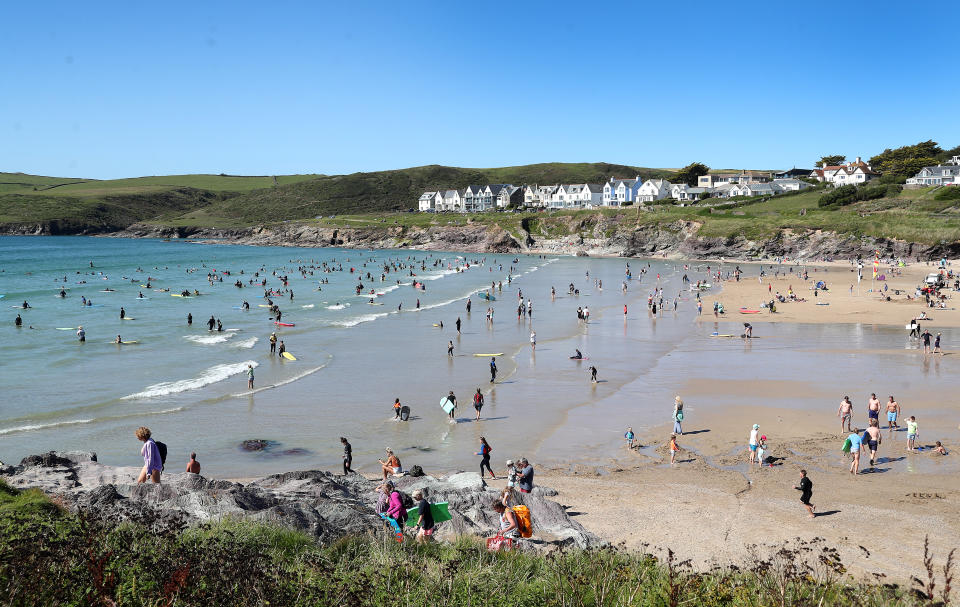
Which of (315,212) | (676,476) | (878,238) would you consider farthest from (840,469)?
(315,212)

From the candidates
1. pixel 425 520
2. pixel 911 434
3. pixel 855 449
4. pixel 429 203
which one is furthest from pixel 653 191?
pixel 425 520

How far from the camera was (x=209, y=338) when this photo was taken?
37.7 meters

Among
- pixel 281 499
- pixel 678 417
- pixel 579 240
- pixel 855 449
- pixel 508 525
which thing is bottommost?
pixel 678 417

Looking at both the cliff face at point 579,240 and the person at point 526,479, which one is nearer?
the person at point 526,479

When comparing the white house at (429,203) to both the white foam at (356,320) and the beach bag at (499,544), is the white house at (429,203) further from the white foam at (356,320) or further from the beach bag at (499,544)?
the beach bag at (499,544)

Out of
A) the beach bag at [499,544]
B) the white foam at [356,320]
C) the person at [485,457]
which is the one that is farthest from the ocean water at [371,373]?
the beach bag at [499,544]

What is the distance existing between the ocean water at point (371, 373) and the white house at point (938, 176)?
77558mm

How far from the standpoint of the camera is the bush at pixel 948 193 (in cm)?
8938

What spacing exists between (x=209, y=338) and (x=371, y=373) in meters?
14.2

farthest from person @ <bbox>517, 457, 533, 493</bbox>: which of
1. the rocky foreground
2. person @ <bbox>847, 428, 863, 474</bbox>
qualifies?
person @ <bbox>847, 428, 863, 474</bbox>

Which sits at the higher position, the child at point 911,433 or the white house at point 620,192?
the white house at point 620,192

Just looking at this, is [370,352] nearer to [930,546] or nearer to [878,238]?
[930,546]

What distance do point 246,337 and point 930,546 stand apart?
1375 inches

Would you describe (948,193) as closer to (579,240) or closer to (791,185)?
(791,185)
